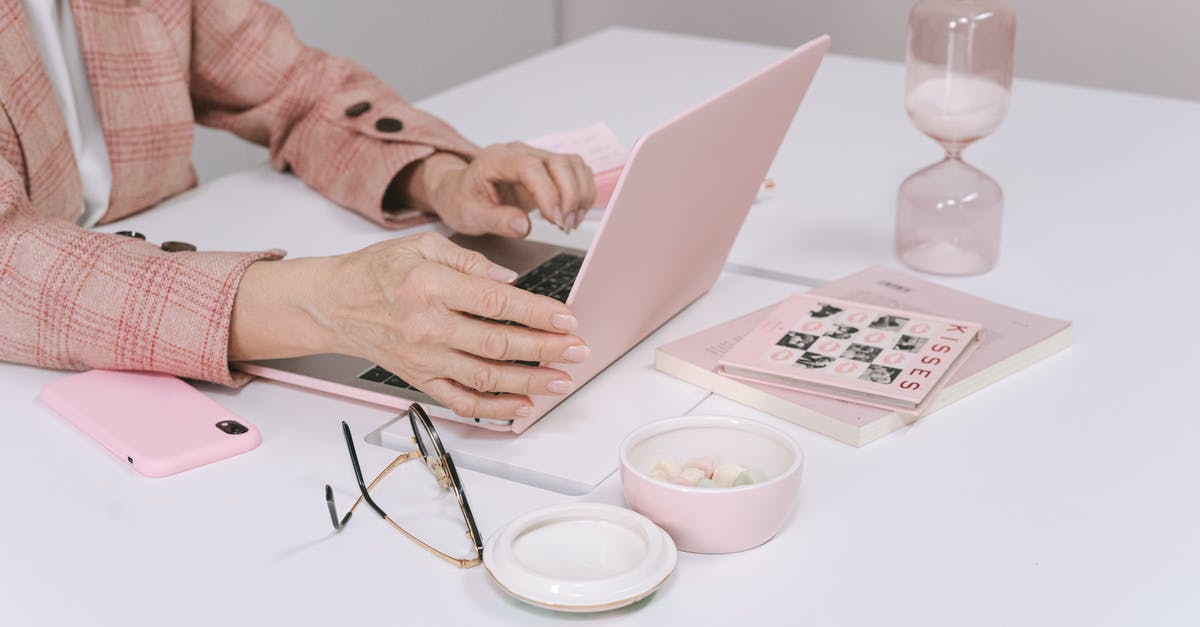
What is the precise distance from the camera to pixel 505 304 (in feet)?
3.19

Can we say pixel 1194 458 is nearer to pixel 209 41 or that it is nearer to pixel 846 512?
pixel 846 512

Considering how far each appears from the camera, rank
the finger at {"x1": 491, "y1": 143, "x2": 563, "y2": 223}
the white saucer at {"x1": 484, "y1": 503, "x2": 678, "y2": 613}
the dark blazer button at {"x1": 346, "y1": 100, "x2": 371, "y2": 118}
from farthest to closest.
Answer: the dark blazer button at {"x1": 346, "y1": 100, "x2": 371, "y2": 118} < the finger at {"x1": 491, "y1": 143, "x2": 563, "y2": 223} < the white saucer at {"x1": 484, "y1": 503, "x2": 678, "y2": 613}

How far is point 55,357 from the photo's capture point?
1138mm

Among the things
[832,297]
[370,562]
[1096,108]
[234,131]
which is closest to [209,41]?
[234,131]

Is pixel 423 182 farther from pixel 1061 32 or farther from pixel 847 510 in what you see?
pixel 1061 32

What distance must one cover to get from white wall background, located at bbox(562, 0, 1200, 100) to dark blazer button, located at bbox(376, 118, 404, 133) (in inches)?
74.7

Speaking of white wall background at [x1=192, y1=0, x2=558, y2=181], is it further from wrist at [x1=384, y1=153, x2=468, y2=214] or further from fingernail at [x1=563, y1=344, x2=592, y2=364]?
fingernail at [x1=563, y1=344, x2=592, y2=364]

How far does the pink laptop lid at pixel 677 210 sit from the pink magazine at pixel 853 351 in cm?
9

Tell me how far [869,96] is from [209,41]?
0.92 metres

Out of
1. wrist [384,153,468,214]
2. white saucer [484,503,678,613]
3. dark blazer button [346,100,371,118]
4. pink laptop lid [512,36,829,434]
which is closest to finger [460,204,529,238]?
wrist [384,153,468,214]

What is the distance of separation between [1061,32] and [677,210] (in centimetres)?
256

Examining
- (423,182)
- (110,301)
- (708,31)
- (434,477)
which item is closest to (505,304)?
(434,477)

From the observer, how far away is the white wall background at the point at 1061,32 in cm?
317

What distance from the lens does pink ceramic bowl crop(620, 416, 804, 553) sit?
0.85 m
